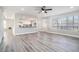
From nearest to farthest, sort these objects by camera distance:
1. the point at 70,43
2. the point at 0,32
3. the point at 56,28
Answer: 1. the point at 0,32
2. the point at 56,28
3. the point at 70,43

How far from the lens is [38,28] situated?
2410mm

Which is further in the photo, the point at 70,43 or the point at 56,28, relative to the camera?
the point at 70,43
